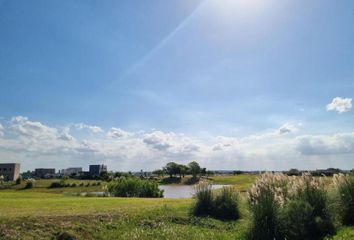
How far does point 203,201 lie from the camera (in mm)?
19281

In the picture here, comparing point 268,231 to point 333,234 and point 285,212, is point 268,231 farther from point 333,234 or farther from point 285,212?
point 333,234

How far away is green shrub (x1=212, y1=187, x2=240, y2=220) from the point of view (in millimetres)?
18812

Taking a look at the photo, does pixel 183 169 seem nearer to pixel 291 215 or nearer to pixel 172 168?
pixel 172 168

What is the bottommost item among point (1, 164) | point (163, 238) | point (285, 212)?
point (163, 238)

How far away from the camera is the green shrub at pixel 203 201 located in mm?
19016

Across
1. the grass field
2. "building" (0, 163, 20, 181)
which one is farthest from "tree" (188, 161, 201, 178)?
the grass field

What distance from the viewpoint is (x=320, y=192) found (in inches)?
505

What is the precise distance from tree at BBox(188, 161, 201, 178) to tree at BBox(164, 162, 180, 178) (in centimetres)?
521

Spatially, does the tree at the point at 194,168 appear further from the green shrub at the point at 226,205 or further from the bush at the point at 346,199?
the bush at the point at 346,199

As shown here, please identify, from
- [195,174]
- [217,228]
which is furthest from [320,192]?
[195,174]

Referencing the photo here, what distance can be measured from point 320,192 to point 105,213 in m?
9.55

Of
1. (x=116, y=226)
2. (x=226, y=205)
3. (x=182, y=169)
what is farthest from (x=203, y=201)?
(x=182, y=169)

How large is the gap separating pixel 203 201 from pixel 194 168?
127 m

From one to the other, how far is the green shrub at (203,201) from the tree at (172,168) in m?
128
